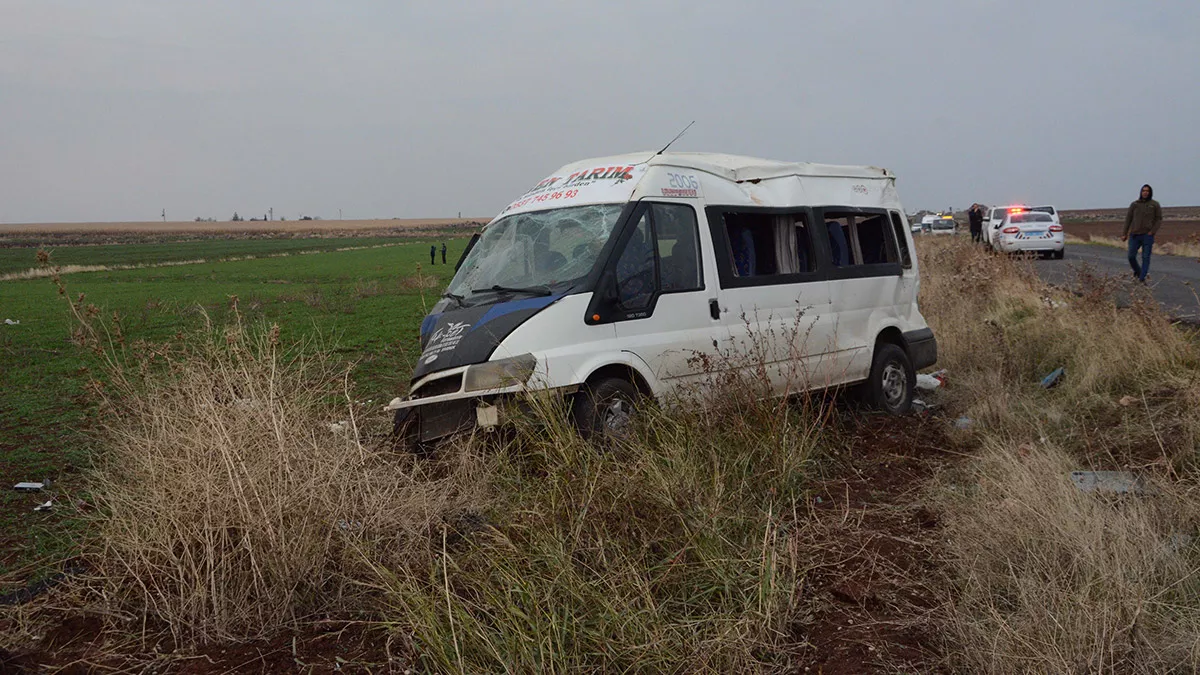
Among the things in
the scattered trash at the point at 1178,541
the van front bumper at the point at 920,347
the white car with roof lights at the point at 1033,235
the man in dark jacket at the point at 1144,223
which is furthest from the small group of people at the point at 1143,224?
the scattered trash at the point at 1178,541

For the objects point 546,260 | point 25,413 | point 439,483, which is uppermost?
point 546,260

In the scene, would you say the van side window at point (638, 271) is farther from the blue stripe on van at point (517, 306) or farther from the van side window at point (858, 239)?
the van side window at point (858, 239)

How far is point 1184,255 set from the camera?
3188 cm

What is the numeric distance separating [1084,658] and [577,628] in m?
1.91

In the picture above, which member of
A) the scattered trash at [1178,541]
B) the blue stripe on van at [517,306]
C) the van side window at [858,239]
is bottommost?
the scattered trash at [1178,541]

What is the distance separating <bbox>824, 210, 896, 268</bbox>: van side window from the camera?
8.58 m

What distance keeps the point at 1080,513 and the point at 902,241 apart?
5.21 m

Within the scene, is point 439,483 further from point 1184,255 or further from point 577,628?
point 1184,255

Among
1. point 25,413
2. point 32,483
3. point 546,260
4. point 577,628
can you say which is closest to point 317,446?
point 577,628

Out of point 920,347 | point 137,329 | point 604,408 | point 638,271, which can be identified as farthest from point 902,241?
point 137,329

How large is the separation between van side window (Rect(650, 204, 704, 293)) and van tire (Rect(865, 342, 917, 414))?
8.27 ft

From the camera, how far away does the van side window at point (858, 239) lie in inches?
338

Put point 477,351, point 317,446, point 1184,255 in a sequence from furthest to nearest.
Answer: point 1184,255
point 477,351
point 317,446

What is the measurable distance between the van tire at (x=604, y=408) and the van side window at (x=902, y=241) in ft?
13.5
